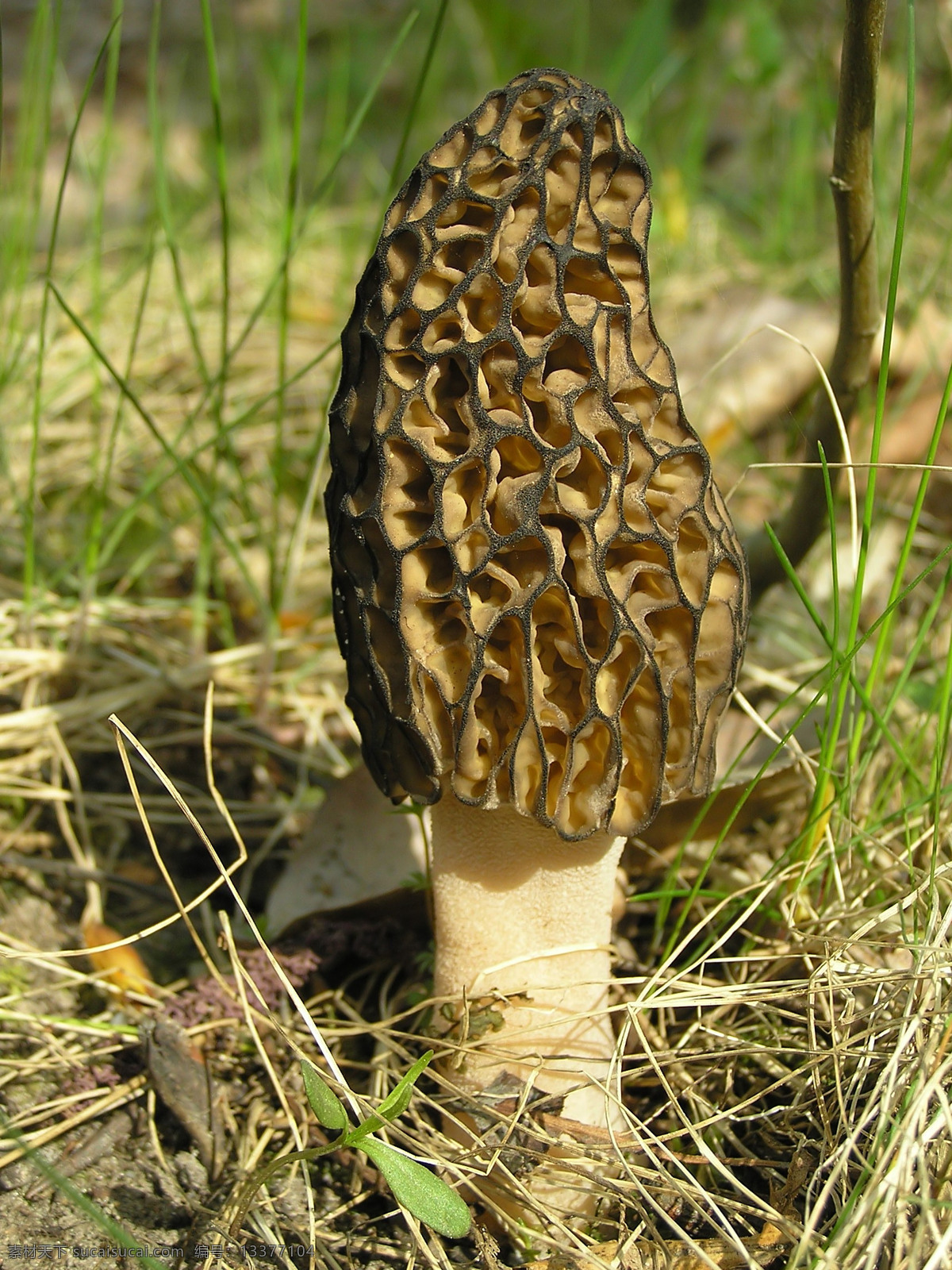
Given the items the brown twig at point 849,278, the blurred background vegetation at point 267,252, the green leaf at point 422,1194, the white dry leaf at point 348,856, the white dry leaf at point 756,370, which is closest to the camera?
the green leaf at point 422,1194

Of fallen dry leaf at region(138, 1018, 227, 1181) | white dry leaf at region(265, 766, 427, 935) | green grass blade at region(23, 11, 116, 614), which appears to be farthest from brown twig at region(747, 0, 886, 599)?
fallen dry leaf at region(138, 1018, 227, 1181)

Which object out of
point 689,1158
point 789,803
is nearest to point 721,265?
point 789,803

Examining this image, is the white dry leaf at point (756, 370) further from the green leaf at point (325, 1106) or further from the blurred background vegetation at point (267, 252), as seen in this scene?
the green leaf at point (325, 1106)

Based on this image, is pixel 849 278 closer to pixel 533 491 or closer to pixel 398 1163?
pixel 533 491

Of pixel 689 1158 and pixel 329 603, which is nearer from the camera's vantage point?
pixel 689 1158

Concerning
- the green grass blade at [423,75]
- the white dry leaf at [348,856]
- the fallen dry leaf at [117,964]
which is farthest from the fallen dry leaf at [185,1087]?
the green grass blade at [423,75]

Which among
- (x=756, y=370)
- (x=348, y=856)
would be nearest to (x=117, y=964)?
(x=348, y=856)

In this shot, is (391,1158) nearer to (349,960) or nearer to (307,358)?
(349,960)
